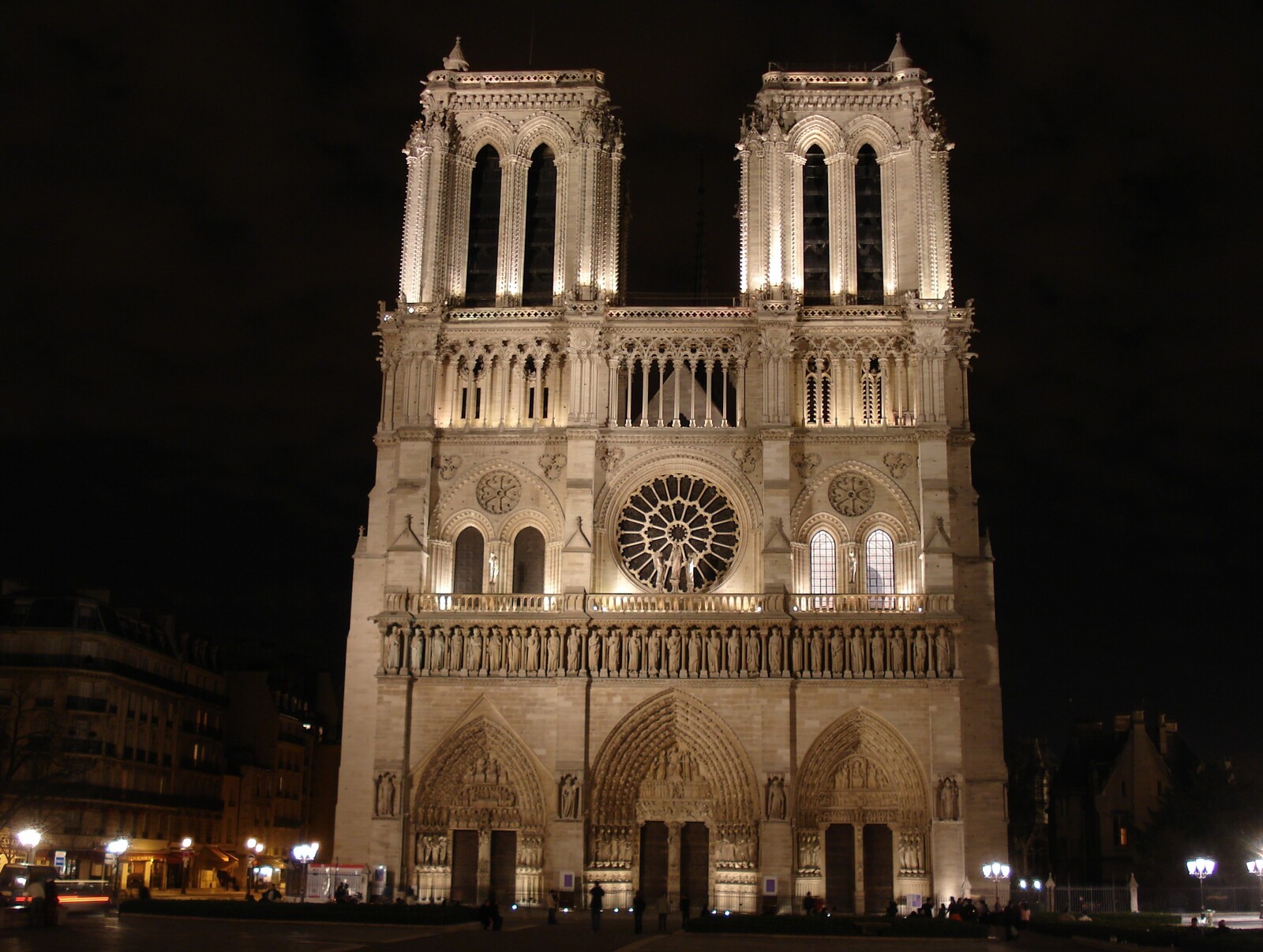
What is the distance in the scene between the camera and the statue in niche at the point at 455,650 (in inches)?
1521

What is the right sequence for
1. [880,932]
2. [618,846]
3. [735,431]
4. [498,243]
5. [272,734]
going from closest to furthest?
[880,932] < [618,846] < [735,431] < [498,243] < [272,734]

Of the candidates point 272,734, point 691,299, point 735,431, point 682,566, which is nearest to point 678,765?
point 682,566

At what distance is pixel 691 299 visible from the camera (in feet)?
138

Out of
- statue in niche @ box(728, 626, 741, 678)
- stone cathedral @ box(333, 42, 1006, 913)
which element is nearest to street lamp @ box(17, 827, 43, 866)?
stone cathedral @ box(333, 42, 1006, 913)

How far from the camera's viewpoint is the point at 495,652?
3856cm

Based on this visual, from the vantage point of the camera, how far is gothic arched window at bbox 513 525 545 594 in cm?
4019

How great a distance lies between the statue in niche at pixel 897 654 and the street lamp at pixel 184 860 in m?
21.4

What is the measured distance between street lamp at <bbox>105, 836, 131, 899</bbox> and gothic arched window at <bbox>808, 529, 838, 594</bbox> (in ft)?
61.5

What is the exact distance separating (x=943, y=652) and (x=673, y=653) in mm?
6711

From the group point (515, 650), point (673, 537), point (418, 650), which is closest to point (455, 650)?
point (418, 650)

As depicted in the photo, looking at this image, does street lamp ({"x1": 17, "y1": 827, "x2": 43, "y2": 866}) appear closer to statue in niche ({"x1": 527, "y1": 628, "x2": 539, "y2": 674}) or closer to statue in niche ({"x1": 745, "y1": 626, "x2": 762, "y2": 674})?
statue in niche ({"x1": 527, "y1": 628, "x2": 539, "y2": 674})

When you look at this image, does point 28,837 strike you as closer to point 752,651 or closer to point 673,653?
point 673,653

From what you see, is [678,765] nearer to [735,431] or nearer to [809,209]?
[735,431]

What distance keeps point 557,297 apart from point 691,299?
3.75 metres
